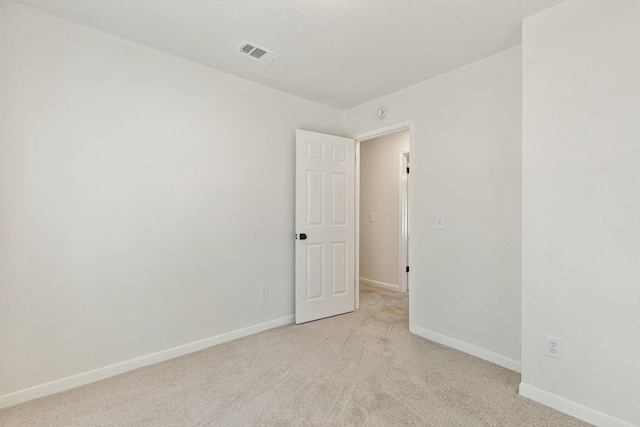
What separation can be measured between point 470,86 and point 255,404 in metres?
2.90

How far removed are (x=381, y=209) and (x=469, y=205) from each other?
91.4 inches

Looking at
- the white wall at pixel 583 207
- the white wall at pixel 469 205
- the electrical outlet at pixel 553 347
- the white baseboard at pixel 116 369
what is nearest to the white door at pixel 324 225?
the white baseboard at pixel 116 369

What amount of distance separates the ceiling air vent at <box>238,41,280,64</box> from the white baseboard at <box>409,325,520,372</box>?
277 cm

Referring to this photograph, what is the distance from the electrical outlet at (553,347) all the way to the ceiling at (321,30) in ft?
6.64

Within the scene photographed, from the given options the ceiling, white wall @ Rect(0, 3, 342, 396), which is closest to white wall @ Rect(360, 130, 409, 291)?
the ceiling

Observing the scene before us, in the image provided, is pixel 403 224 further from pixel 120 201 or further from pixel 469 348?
pixel 120 201

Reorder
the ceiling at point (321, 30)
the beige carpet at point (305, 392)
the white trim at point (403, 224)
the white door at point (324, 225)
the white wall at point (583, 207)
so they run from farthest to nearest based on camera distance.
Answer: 1. the white trim at point (403, 224)
2. the white door at point (324, 225)
3. the ceiling at point (321, 30)
4. the beige carpet at point (305, 392)
5. the white wall at point (583, 207)

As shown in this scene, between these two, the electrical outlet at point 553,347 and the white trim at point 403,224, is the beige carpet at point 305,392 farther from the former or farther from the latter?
the white trim at point 403,224

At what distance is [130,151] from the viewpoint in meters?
2.35

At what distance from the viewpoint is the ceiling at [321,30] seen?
192cm

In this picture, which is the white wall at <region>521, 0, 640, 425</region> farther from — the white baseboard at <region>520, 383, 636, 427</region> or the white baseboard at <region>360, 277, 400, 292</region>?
the white baseboard at <region>360, 277, 400, 292</region>

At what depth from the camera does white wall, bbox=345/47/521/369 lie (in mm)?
2391

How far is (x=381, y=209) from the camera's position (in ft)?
16.2

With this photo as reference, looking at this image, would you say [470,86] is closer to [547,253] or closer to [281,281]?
[547,253]
